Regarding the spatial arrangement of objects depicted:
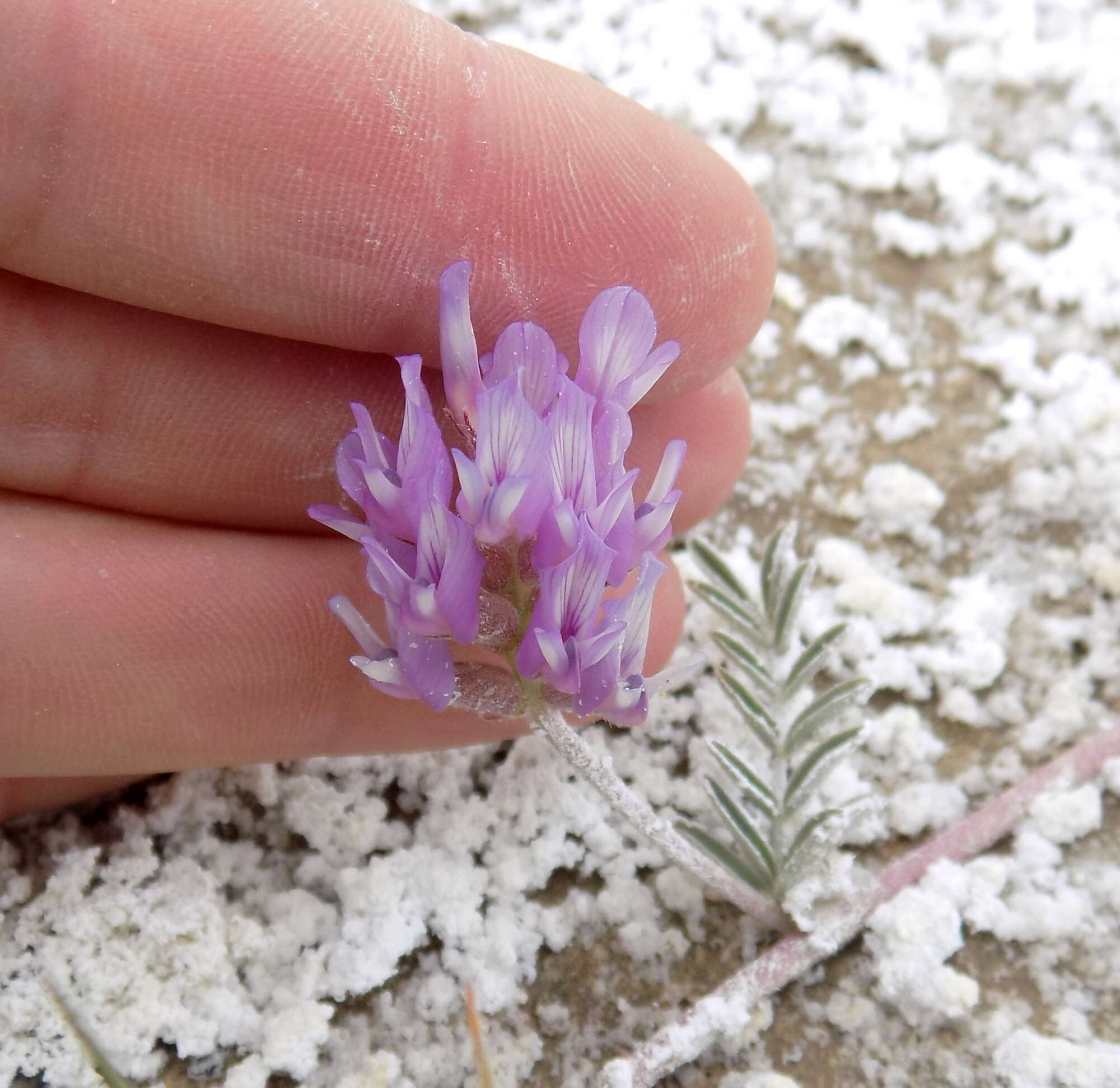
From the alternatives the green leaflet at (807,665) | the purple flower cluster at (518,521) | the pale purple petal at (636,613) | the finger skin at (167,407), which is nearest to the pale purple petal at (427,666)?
the purple flower cluster at (518,521)

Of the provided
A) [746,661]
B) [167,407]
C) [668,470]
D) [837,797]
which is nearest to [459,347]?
[668,470]

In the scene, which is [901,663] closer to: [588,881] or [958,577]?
[958,577]

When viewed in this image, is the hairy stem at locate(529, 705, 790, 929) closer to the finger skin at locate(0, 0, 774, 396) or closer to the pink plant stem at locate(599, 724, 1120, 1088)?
the pink plant stem at locate(599, 724, 1120, 1088)

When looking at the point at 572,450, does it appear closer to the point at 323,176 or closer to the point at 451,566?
the point at 451,566

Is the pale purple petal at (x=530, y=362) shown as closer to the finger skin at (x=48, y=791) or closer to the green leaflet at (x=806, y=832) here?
the green leaflet at (x=806, y=832)

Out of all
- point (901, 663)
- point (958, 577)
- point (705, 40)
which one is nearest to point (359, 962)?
point (901, 663)
